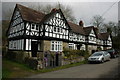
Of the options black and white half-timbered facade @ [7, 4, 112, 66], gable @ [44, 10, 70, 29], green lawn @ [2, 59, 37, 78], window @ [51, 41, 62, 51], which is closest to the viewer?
green lawn @ [2, 59, 37, 78]

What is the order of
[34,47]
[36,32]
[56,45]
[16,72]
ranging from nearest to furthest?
[16,72] → [34,47] → [36,32] → [56,45]

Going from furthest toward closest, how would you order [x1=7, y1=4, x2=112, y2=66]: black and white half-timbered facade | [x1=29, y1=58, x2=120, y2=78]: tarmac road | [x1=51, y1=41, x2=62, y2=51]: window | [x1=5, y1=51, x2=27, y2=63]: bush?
[x1=51, y1=41, x2=62, y2=51]: window
[x1=7, y1=4, x2=112, y2=66]: black and white half-timbered facade
[x1=5, y1=51, x2=27, y2=63]: bush
[x1=29, y1=58, x2=120, y2=78]: tarmac road

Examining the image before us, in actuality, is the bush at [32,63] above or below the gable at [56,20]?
→ below

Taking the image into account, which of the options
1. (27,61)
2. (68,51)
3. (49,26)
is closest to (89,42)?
(68,51)

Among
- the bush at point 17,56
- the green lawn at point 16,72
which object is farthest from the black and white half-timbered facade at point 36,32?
the green lawn at point 16,72

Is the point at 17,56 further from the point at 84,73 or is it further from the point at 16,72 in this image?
the point at 84,73

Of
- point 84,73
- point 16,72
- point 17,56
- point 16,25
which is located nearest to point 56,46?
point 17,56

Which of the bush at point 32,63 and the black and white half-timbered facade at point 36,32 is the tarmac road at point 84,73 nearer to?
the bush at point 32,63

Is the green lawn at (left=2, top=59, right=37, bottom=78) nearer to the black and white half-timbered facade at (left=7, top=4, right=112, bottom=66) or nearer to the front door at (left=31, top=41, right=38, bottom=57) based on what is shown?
the black and white half-timbered facade at (left=7, top=4, right=112, bottom=66)

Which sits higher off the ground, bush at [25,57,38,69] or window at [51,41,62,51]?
window at [51,41,62,51]

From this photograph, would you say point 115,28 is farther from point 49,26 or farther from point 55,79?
point 55,79

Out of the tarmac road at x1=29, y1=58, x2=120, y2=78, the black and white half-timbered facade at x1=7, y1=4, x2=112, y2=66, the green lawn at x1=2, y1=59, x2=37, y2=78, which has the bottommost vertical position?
the green lawn at x1=2, y1=59, x2=37, y2=78

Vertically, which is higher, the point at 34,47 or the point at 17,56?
the point at 34,47

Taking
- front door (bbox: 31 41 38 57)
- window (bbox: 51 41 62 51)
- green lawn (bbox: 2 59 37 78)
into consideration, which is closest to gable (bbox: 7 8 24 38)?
front door (bbox: 31 41 38 57)
